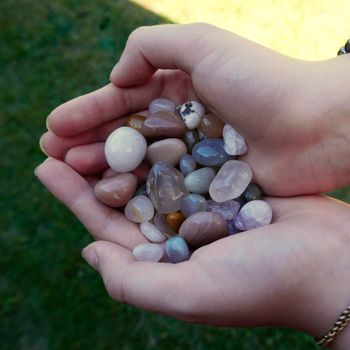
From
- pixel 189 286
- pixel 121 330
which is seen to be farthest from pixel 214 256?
pixel 121 330

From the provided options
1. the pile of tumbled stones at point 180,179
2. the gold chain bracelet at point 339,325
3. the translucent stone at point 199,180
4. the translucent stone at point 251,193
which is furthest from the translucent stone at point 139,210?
the gold chain bracelet at point 339,325

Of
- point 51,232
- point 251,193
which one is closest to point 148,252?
point 251,193

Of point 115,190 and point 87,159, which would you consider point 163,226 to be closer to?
point 115,190

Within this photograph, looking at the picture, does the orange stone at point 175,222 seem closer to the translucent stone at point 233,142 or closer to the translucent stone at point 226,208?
the translucent stone at point 226,208

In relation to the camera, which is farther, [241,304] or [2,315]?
[2,315]

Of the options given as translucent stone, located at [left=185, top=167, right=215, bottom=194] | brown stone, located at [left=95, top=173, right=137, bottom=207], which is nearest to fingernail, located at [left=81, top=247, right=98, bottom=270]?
brown stone, located at [left=95, top=173, right=137, bottom=207]

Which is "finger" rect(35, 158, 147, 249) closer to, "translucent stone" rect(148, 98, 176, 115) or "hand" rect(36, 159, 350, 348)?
"hand" rect(36, 159, 350, 348)

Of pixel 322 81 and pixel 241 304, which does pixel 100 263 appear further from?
pixel 322 81
